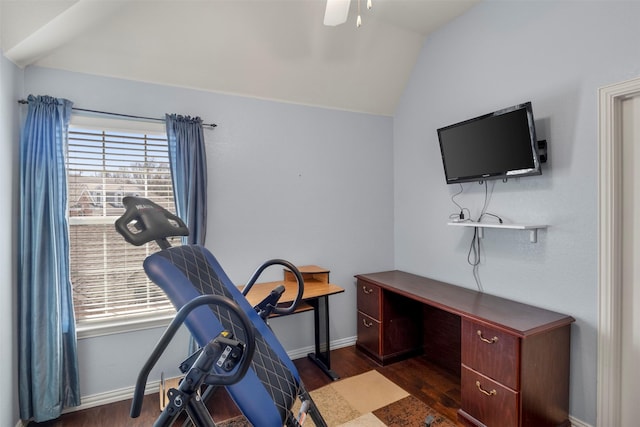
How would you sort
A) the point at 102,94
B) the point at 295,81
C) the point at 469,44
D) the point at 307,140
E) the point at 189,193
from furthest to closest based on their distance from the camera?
the point at 307,140
the point at 295,81
the point at 469,44
the point at 189,193
the point at 102,94

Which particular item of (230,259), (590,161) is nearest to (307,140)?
(230,259)

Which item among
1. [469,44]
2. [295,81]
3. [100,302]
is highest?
[469,44]

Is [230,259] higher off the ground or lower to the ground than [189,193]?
lower

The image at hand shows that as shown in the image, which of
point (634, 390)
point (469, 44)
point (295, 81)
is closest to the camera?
point (634, 390)

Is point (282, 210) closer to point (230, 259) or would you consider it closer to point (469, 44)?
point (230, 259)

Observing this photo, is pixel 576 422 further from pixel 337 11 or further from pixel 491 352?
pixel 337 11

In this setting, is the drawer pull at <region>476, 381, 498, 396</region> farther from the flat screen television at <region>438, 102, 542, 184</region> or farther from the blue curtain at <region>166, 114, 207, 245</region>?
the blue curtain at <region>166, 114, 207, 245</region>

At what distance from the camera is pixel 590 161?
6.53ft

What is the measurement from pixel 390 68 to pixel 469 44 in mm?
745

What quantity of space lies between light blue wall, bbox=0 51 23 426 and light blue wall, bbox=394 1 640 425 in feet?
10.6

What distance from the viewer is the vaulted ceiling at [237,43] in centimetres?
198

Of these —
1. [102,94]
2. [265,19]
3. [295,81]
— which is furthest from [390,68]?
[102,94]

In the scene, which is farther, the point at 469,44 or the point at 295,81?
the point at 295,81

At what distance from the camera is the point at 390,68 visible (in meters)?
A: 3.21
